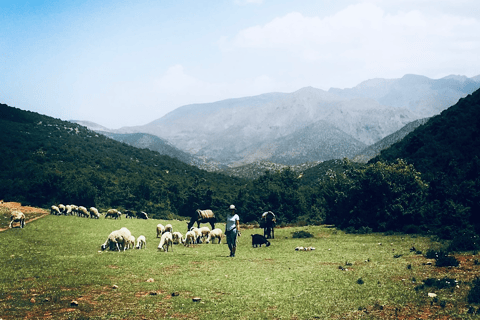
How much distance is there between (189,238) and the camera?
2514cm

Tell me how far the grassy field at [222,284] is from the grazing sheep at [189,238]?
4.51m

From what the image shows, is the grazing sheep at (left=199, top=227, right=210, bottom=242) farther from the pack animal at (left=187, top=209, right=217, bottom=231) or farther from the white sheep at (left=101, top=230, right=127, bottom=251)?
the white sheep at (left=101, top=230, right=127, bottom=251)

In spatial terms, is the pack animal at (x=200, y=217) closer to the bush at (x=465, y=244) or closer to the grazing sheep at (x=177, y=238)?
the grazing sheep at (x=177, y=238)

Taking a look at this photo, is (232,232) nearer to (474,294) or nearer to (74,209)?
(474,294)

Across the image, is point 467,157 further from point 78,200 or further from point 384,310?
point 78,200

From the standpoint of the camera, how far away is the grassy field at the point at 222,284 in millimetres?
9609

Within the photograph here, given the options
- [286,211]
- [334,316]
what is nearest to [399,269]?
[334,316]

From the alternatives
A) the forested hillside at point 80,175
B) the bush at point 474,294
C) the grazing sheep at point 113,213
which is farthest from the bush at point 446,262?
the forested hillside at point 80,175

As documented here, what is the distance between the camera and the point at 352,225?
36.7 m

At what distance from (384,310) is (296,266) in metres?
6.91

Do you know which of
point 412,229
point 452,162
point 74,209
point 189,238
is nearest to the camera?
point 189,238

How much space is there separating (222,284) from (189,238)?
42.2 feet

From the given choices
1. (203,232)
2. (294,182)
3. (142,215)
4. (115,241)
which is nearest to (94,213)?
(142,215)

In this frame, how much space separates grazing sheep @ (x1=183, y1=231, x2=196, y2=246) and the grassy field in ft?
14.8
